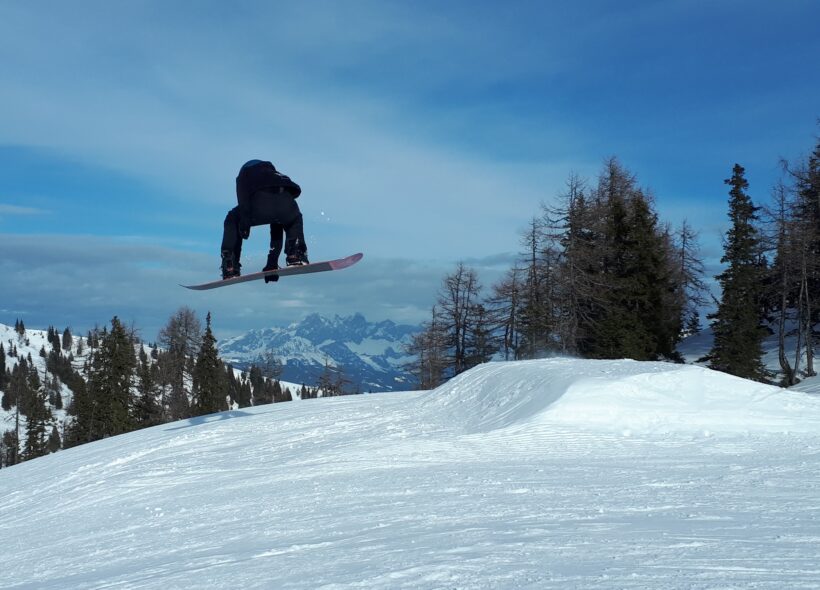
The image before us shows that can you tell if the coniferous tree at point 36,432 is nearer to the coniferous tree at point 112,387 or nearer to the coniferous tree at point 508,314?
the coniferous tree at point 112,387

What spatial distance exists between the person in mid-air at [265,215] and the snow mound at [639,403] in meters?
5.46

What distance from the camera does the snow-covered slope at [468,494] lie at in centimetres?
465

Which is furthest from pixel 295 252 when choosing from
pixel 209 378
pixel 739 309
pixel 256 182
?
pixel 209 378

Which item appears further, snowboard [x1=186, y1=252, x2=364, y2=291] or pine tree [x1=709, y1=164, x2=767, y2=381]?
pine tree [x1=709, y1=164, x2=767, y2=381]

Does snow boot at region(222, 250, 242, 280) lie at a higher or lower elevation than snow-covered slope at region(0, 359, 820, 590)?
higher

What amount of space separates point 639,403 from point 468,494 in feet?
20.4

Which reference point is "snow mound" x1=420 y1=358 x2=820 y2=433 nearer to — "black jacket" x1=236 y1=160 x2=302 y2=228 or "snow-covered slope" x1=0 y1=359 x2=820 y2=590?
"snow-covered slope" x1=0 y1=359 x2=820 y2=590

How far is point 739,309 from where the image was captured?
3425 cm

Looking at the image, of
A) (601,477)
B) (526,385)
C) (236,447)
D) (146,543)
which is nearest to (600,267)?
(526,385)

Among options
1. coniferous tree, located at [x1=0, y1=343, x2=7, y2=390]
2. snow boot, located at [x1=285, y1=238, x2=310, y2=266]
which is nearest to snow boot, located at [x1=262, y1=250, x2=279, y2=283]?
snow boot, located at [x1=285, y1=238, x2=310, y2=266]

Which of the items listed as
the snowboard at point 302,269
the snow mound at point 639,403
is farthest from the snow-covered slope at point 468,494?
the snowboard at point 302,269

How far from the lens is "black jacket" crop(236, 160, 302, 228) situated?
9297 mm

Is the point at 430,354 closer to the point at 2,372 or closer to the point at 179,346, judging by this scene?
the point at 179,346

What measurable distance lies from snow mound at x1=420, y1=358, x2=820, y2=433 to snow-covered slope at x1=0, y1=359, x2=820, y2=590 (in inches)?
1.7
